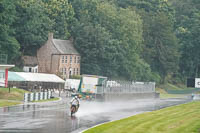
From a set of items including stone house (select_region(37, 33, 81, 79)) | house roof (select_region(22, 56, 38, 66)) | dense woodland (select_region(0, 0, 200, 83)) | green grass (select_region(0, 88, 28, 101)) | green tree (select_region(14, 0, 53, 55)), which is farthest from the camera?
stone house (select_region(37, 33, 81, 79))

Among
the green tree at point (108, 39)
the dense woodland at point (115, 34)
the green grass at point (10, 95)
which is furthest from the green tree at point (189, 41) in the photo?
the green grass at point (10, 95)

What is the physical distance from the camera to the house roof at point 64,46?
272ft

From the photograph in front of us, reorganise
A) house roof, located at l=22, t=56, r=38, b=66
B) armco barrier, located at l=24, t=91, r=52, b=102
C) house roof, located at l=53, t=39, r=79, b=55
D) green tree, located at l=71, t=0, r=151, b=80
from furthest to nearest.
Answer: green tree, located at l=71, t=0, r=151, b=80
house roof, located at l=53, t=39, r=79, b=55
house roof, located at l=22, t=56, r=38, b=66
armco barrier, located at l=24, t=91, r=52, b=102

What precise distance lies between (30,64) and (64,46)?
7.68m

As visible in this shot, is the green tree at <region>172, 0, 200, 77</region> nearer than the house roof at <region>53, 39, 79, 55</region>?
No

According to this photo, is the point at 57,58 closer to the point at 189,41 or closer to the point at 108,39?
the point at 108,39

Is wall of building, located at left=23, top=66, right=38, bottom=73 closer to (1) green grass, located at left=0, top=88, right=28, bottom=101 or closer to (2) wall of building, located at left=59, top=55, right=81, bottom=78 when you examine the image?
(2) wall of building, located at left=59, top=55, right=81, bottom=78

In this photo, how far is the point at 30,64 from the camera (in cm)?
8219

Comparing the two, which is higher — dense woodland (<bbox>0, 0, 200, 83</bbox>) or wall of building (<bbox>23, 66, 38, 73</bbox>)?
dense woodland (<bbox>0, 0, 200, 83</bbox>)

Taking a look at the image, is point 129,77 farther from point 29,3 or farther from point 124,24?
point 29,3

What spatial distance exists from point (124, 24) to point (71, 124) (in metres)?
71.8

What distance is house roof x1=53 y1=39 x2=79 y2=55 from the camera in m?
82.8

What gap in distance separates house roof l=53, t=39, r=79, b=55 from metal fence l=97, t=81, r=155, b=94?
65.0ft

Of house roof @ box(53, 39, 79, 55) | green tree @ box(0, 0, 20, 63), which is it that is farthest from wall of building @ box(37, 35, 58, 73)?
green tree @ box(0, 0, 20, 63)
